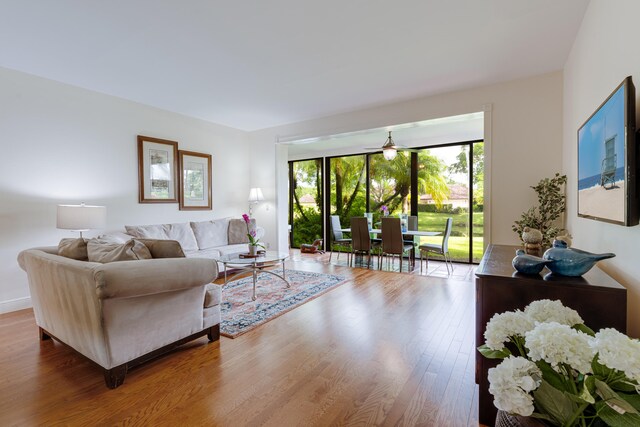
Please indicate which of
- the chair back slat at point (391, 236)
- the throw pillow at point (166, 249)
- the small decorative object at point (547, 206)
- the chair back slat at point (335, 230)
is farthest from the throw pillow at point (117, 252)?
the chair back slat at point (335, 230)

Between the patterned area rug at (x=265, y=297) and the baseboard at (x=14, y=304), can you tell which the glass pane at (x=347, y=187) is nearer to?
the patterned area rug at (x=265, y=297)

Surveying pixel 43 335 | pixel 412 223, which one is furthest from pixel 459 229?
pixel 43 335

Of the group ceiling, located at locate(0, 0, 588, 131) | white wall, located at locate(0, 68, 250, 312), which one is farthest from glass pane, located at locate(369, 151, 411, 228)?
white wall, located at locate(0, 68, 250, 312)

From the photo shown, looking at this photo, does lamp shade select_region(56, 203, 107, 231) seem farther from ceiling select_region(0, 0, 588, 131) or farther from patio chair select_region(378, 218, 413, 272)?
patio chair select_region(378, 218, 413, 272)

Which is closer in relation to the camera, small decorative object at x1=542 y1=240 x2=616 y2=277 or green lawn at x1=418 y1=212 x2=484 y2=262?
small decorative object at x1=542 y1=240 x2=616 y2=277

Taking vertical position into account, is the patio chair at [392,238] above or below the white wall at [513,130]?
below

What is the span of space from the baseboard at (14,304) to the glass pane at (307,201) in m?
5.58

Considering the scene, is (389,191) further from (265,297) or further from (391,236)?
(265,297)

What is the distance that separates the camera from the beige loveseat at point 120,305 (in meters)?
1.88

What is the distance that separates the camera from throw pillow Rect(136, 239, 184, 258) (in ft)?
7.49

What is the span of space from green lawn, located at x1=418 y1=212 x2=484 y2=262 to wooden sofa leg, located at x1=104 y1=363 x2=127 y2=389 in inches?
222

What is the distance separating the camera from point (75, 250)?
237 centimetres

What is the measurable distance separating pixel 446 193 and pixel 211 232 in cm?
468

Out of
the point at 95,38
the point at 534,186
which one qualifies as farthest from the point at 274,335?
the point at 534,186
